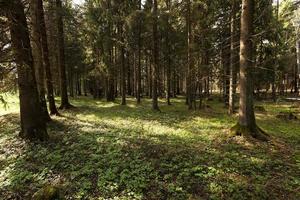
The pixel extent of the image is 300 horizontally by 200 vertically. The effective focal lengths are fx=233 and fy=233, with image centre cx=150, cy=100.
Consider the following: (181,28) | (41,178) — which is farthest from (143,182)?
(181,28)

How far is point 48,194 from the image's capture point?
5449 mm

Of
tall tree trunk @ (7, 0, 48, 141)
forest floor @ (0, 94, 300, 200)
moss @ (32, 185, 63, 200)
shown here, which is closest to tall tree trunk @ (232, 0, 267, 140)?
forest floor @ (0, 94, 300, 200)


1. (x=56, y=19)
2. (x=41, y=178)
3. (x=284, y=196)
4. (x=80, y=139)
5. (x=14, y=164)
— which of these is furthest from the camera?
(x=56, y=19)

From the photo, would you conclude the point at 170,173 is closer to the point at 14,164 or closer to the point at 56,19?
the point at 14,164

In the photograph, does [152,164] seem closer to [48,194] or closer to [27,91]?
[48,194]

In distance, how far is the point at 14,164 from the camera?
24.0ft

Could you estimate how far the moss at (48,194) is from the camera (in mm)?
5402

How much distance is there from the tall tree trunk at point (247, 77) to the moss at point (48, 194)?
6475 mm

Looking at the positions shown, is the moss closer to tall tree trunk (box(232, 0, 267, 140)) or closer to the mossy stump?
the mossy stump

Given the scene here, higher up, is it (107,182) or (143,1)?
(143,1)

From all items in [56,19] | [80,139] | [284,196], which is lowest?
[284,196]

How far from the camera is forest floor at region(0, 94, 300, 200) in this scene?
5.44 meters

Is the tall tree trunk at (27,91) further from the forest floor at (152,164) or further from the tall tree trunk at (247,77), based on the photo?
the tall tree trunk at (247,77)

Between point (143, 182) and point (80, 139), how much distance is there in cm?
408
